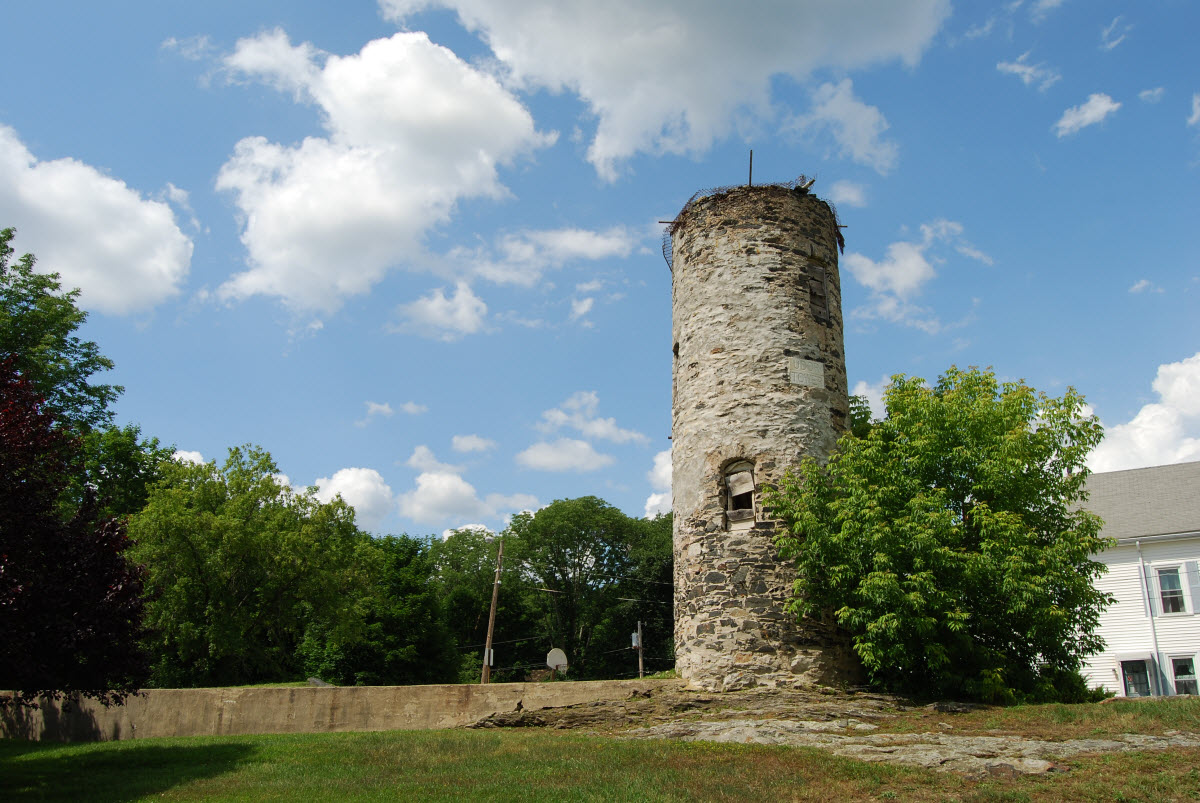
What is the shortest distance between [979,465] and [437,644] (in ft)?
98.4

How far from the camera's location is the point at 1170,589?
888 inches

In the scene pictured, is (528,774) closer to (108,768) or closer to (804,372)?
(108,768)

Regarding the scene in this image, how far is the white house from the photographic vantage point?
22.1 metres

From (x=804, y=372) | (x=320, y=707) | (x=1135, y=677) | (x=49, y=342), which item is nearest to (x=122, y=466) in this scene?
(x=49, y=342)

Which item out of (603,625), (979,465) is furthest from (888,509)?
(603,625)

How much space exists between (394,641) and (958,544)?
28533 mm

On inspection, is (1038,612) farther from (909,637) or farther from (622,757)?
(622,757)

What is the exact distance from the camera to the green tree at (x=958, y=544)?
37.8 feet

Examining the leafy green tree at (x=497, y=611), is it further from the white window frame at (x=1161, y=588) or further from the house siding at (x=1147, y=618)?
the white window frame at (x=1161, y=588)

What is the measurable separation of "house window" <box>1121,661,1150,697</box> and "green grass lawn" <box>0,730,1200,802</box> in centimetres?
1759

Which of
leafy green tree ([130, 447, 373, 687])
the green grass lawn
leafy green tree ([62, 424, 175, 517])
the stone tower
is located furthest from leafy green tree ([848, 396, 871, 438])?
leafy green tree ([62, 424, 175, 517])

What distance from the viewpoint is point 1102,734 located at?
8.94 metres

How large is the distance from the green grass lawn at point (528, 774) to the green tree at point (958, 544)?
3527mm

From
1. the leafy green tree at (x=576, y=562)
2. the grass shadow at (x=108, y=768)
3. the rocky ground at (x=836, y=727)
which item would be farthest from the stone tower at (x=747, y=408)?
the leafy green tree at (x=576, y=562)
